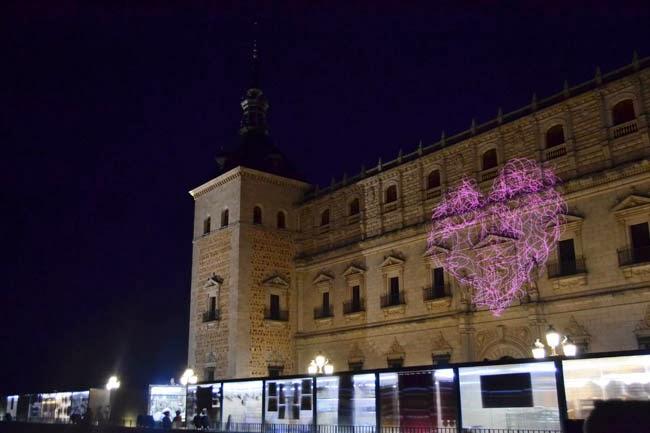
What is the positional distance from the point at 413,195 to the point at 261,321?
10786mm

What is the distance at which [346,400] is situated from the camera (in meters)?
17.5

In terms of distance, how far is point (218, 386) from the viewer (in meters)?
22.1

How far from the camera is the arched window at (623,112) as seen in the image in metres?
23.0

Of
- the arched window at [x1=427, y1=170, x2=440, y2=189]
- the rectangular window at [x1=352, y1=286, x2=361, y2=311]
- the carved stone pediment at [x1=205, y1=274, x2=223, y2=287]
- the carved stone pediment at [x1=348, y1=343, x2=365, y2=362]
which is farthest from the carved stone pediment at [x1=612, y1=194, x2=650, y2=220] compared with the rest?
the carved stone pediment at [x1=205, y1=274, x2=223, y2=287]

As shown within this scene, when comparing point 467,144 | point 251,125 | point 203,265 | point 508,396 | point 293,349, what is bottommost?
point 508,396

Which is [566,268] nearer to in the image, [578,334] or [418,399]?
[578,334]

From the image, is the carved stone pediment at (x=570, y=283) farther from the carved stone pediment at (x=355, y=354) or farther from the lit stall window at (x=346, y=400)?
the carved stone pediment at (x=355, y=354)

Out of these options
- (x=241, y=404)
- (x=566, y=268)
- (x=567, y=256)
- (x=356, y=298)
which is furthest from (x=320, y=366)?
(x=567, y=256)

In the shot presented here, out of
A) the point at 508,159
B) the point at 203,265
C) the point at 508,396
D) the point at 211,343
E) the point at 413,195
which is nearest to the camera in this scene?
the point at 508,396

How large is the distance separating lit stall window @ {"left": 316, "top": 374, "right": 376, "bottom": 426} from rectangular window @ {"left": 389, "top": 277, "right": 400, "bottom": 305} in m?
12.0

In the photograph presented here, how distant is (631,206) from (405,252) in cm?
1052

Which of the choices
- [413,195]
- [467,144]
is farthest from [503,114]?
[413,195]

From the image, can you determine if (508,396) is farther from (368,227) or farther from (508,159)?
(368,227)

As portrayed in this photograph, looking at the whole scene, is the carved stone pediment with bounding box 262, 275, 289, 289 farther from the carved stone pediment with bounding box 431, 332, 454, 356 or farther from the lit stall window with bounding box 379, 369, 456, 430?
the lit stall window with bounding box 379, 369, 456, 430
